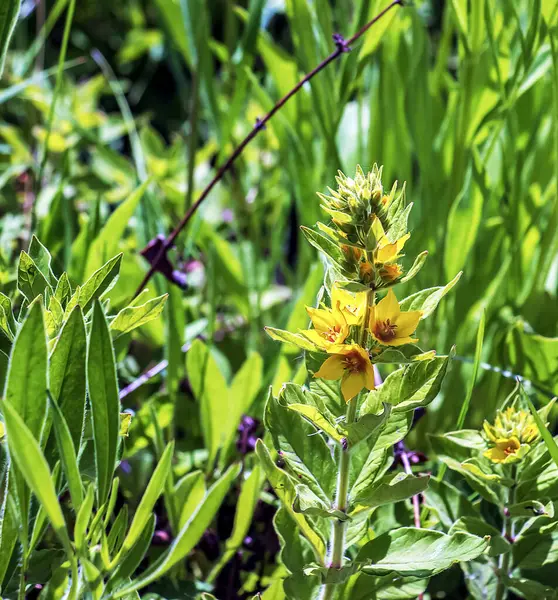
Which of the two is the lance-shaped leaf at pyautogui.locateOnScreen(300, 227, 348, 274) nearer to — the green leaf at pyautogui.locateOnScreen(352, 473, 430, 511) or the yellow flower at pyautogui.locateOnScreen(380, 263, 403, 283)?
the yellow flower at pyautogui.locateOnScreen(380, 263, 403, 283)

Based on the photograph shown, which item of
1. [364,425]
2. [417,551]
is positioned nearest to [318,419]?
[364,425]

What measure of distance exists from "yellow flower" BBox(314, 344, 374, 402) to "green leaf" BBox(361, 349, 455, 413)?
3cm

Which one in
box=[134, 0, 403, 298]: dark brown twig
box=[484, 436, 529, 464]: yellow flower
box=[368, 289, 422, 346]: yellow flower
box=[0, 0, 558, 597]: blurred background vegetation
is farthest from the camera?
box=[0, 0, 558, 597]: blurred background vegetation

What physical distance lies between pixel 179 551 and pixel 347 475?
6.3 inches

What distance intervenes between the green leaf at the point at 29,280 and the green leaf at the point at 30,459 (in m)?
0.20

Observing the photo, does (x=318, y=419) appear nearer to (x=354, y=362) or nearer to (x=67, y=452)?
(x=354, y=362)

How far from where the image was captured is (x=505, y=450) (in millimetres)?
733

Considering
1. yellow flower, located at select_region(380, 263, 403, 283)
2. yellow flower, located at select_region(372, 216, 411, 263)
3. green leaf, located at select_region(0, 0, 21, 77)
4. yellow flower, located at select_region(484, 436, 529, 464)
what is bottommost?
yellow flower, located at select_region(484, 436, 529, 464)

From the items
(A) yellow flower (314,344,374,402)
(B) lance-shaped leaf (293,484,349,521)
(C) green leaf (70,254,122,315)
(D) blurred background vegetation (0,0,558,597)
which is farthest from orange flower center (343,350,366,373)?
(D) blurred background vegetation (0,0,558,597)

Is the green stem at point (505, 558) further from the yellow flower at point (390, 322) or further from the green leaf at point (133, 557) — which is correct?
the green leaf at point (133, 557)

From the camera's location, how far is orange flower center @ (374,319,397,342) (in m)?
0.59

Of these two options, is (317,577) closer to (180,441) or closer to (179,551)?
(179,551)

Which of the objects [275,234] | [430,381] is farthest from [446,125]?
[430,381]

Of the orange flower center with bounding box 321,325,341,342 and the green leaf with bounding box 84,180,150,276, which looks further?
the green leaf with bounding box 84,180,150,276
